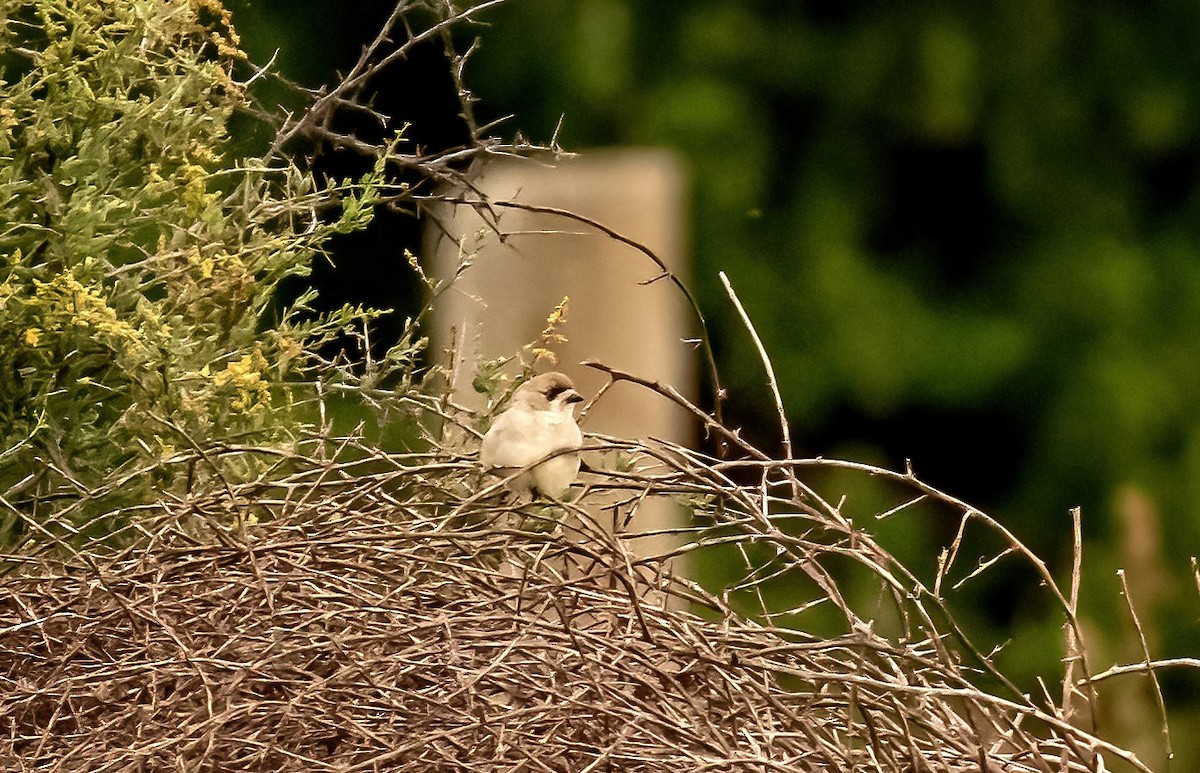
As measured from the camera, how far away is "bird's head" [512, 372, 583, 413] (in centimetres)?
146

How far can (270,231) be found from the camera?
79.2 inches

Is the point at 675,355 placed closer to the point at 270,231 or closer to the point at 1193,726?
the point at 270,231


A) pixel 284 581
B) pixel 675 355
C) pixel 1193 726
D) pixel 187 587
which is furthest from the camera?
pixel 1193 726

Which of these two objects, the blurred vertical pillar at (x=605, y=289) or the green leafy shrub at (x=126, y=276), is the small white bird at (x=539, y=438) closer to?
the blurred vertical pillar at (x=605, y=289)

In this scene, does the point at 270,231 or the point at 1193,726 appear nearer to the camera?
the point at 270,231

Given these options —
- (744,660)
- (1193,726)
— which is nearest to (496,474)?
(744,660)

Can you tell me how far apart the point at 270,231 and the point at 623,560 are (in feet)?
2.90

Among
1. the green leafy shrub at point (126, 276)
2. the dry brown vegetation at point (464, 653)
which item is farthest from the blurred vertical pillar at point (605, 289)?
the green leafy shrub at point (126, 276)

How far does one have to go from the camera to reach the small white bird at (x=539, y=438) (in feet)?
4.69

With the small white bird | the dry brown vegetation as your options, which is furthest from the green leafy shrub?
the small white bird

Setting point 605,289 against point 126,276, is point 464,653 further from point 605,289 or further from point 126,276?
point 126,276

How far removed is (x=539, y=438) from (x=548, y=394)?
51 mm

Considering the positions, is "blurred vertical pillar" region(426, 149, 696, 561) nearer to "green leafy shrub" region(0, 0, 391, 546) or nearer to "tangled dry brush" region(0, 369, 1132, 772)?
"tangled dry brush" region(0, 369, 1132, 772)

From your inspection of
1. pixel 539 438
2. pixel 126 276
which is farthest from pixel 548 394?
pixel 126 276
